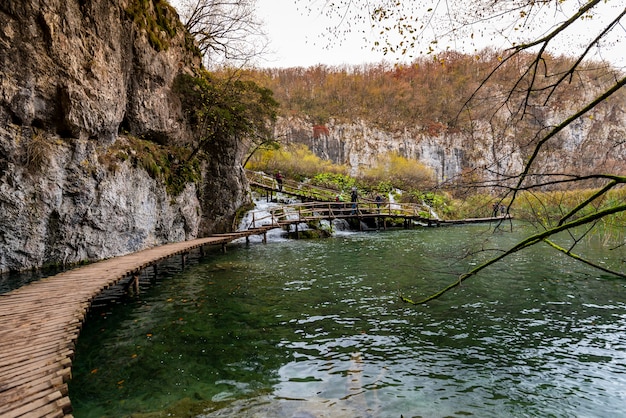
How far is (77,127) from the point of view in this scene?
10789 mm

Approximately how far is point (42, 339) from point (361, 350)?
3945mm

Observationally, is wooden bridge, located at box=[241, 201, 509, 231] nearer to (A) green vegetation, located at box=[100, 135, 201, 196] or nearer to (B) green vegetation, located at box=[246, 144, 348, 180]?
(A) green vegetation, located at box=[100, 135, 201, 196]

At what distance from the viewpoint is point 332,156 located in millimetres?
46344

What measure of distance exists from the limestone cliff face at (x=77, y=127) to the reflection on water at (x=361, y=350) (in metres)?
4.30

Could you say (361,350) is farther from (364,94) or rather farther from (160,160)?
(364,94)

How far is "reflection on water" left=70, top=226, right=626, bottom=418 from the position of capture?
378 cm

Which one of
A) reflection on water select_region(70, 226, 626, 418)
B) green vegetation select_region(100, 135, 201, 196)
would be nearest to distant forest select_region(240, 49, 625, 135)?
green vegetation select_region(100, 135, 201, 196)

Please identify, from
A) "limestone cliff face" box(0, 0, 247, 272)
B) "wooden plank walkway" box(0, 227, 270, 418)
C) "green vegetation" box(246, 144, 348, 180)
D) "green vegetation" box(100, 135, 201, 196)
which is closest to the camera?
"wooden plank walkway" box(0, 227, 270, 418)

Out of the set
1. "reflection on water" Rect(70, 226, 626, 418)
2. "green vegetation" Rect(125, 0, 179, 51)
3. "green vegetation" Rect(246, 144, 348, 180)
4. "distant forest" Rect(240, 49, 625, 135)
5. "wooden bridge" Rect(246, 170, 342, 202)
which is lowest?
"reflection on water" Rect(70, 226, 626, 418)

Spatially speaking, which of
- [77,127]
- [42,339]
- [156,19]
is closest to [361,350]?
[42,339]

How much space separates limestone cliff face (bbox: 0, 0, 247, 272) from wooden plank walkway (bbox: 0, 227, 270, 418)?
3430mm

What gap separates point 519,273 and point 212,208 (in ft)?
47.7

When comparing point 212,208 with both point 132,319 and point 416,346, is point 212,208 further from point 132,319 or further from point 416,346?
point 416,346

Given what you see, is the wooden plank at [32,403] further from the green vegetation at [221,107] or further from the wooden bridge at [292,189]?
the wooden bridge at [292,189]
